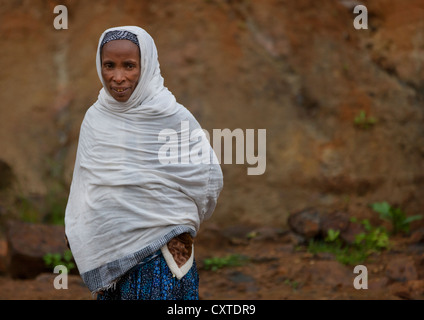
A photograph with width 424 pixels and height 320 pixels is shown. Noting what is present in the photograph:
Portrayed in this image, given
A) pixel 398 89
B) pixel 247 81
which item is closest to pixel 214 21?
pixel 247 81

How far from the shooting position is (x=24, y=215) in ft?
25.1

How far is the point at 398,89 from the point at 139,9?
3361mm

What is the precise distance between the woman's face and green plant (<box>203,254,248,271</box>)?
355 centimetres

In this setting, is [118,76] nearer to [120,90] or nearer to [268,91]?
[120,90]

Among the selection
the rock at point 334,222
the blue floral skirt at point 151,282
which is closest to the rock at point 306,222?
the rock at point 334,222

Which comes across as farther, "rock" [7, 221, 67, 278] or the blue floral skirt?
→ "rock" [7, 221, 67, 278]

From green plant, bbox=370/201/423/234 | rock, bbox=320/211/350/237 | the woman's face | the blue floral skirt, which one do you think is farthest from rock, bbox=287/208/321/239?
the woman's face

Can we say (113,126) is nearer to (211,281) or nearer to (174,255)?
(174,255)

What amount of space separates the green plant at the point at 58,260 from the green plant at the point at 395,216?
11.0 ft

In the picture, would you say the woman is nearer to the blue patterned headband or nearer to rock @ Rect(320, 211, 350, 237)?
the blue patterned headband

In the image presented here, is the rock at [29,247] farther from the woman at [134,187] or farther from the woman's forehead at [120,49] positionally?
the woman's forehead at [120,49]

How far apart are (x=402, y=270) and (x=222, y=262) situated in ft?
5.71

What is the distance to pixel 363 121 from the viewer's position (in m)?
8.27

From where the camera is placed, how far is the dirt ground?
605 centimetres
